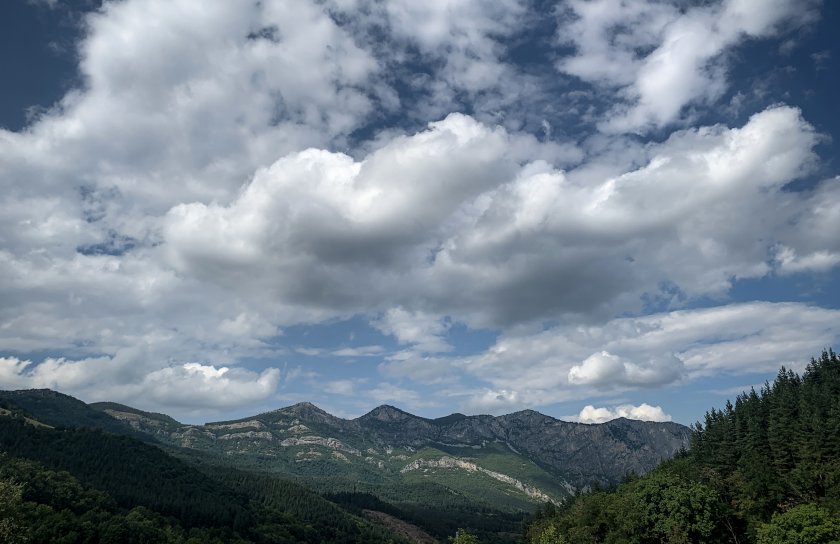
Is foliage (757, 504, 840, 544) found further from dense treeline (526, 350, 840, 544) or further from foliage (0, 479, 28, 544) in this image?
foliage (0, 479, 28, 544)

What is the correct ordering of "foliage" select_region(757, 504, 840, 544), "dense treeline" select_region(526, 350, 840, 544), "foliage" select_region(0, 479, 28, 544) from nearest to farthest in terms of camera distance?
"foliage" select_region(757, 504, 840, 544) < "dense treeline" select_region(526, 350, 840, 544) < "foliage" select_region(0, 479, 28, 544)

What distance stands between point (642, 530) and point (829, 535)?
43077mm

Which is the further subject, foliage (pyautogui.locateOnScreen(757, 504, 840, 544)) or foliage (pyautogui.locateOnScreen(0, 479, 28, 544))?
foliage (pyautogui.locateOnScreen(0, 479, 28, 544))

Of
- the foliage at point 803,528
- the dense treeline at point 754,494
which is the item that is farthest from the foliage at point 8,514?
the foliage at point 803,528

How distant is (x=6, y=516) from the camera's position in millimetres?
116312

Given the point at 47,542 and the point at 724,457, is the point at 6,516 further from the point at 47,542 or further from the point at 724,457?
the point at 724,457

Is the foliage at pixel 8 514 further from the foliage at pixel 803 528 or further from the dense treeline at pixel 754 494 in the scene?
the foliage at pixel 803 528

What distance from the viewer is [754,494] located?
124500 mm

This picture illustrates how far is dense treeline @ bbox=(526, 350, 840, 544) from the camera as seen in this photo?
98312 mm


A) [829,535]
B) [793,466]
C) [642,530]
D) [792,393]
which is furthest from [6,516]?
[792,393]

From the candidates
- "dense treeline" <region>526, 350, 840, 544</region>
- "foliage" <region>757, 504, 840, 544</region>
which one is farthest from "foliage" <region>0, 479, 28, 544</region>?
"foliage" <region>757, 504, 840, 544</region>

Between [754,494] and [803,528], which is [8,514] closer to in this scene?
[803,528]

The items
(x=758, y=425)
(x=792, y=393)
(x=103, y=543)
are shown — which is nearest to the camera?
(x=758, y=425)

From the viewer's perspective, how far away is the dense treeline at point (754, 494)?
98.3m
